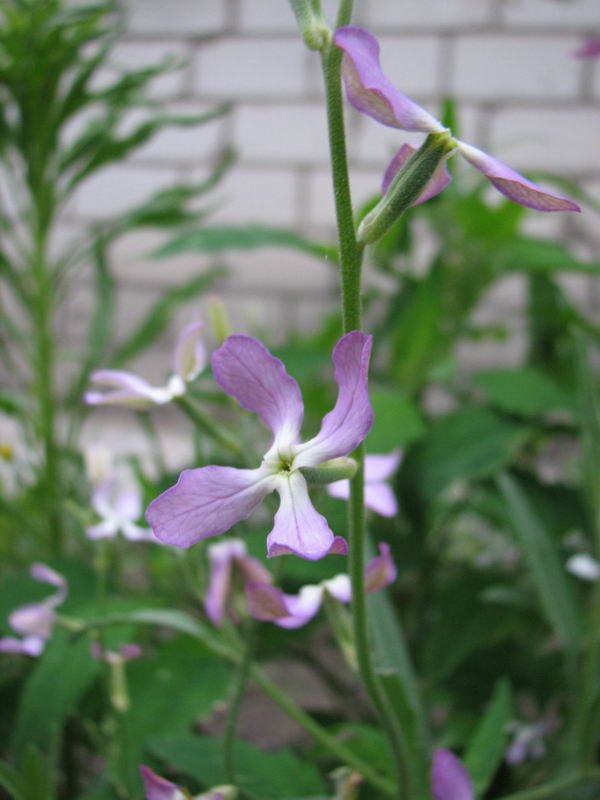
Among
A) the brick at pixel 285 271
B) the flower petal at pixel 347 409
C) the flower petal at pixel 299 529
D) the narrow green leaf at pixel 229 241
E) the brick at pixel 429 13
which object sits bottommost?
the brick at pixel 285 271

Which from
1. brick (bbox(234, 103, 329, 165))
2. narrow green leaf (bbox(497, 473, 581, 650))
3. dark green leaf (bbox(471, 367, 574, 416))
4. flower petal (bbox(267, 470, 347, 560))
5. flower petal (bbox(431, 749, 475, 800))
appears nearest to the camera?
flower petal (bbox(267, 470, 347, 560))

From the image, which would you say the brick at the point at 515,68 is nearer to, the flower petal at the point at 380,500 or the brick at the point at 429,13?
the brick at the point at 429,13

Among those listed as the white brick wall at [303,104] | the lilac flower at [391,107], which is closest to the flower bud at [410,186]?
the lilac flower at [391,107]

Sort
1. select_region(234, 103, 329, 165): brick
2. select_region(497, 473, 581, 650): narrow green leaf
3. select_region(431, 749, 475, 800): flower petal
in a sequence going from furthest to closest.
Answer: select_region(234, 103, 329, 165): brick < select_region(497, 473, 581, 650): narrow green leaf < select_region(431, 749, 475, 800): flower petal

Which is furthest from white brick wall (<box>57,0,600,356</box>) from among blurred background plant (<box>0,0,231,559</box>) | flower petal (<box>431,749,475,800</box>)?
flower petal (<box>431,749,475,800</box>)

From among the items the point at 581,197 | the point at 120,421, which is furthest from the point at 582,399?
the point at 120,421

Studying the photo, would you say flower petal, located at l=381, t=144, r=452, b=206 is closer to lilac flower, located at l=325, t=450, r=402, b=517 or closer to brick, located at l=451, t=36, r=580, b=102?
lilac flower, located at l=325, t=450, r=402, b=517

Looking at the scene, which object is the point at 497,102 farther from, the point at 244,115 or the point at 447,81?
the point at 244,115

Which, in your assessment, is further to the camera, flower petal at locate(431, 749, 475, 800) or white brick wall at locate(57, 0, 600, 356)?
white brick wall at locate(57, 0, 600, 356)
